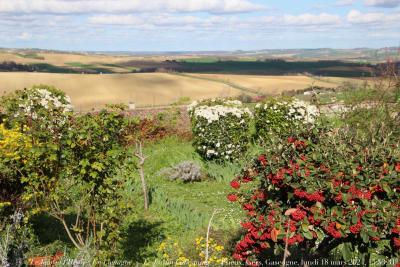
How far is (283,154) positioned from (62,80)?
4854 cm

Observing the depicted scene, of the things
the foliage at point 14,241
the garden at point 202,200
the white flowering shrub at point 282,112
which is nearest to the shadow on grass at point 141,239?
the garden at point 202,200

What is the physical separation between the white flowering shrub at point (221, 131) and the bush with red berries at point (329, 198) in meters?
9.43

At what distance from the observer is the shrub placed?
13.1 metres

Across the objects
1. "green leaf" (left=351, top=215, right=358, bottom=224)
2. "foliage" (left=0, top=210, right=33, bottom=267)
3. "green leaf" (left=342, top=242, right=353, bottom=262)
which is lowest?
"foliage" (left=0, top=210, right=33, bottom=267)

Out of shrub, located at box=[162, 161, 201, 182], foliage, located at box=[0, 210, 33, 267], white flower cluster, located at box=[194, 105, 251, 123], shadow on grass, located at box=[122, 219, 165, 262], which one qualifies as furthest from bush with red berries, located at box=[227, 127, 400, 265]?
white flower cluster, located at box=[194, 105, 251, 123]

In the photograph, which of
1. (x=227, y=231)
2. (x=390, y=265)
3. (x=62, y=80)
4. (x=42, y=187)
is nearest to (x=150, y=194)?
(x=227, y=231)

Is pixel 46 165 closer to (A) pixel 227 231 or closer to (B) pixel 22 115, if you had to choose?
(B) pixel 22 115

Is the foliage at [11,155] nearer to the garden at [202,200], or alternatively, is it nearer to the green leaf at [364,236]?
the garden at [202,200]

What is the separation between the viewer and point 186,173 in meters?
13.1

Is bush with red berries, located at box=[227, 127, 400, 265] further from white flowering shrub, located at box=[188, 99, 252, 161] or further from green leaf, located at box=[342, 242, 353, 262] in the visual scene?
white flowering shrub, located at box=[188, 99, 252, 161]

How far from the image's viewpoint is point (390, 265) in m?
4.50

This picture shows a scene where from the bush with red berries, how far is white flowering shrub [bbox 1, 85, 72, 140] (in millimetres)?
2986

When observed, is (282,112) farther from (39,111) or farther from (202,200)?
(39,111)

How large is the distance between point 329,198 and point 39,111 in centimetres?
447
